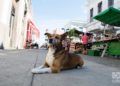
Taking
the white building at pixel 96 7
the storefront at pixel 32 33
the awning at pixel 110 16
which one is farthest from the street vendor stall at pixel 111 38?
the storefront at pixel 32 33

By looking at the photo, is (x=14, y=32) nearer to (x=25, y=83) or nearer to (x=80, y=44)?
(x=80, y=44)

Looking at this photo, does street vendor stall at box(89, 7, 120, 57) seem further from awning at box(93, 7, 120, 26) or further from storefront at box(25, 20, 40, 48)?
storefront at box(25, 20, 40, 48)

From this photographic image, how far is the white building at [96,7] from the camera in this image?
82.6 feet

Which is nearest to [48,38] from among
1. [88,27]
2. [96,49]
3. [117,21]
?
[117,21]

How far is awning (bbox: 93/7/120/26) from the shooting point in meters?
13.6

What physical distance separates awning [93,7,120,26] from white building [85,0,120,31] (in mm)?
7896

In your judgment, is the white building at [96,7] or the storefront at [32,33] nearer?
the white building at [96,7]

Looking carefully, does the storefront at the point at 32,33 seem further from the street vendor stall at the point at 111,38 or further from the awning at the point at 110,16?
the awning at the point at 110,16

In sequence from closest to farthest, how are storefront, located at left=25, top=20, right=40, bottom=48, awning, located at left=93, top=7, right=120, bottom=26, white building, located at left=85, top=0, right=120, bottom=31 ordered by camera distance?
1. awning, located at left=93, top=7, right=120, bottom=26
2. white building, located at left=85, top=0, right=120, bottom=31
3. storefront, located at left=25, top=20, right=40, bottom=48

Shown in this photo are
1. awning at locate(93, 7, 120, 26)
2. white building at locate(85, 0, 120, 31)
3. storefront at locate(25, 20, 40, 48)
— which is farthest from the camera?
storefront at locate(25, 20, 40, 48)

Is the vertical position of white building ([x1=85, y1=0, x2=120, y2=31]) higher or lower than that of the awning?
higher

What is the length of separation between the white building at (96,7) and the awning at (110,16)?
25.9ft

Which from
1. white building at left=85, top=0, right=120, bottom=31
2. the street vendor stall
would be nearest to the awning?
the street vendor stall

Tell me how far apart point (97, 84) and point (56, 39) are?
3.82ft
